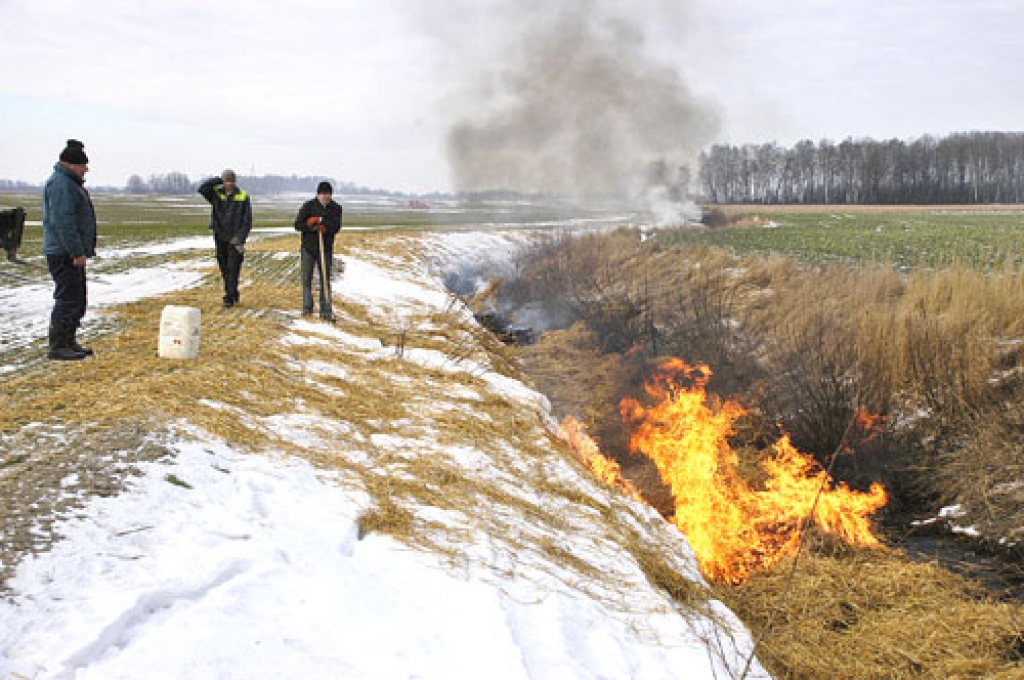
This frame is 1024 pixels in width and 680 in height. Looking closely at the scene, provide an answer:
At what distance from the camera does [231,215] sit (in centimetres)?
921

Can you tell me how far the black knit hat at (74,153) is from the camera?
20.4 ft

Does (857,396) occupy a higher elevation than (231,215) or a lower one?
lower

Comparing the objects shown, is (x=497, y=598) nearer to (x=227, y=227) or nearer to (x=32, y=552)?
(x=32, y=552)

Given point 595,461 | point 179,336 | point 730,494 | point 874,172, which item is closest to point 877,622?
point 730,494

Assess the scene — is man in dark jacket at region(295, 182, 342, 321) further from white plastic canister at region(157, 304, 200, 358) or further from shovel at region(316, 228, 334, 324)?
white plastic canister at region(157, 304, 200, 358)

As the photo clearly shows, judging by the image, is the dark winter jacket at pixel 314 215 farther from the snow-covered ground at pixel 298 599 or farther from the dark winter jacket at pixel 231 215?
the snow-covered ground at pixel 298 599

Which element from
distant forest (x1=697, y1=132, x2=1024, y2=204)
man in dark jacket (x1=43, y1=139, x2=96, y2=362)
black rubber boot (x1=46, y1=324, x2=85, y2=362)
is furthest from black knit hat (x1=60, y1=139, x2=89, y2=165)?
distant forest (x1=697, y1=132, x2=1024, y2=204)

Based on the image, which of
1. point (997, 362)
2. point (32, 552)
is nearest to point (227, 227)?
point (32, 552)

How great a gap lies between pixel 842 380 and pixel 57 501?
331 inches

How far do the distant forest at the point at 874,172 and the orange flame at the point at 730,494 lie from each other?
242ft

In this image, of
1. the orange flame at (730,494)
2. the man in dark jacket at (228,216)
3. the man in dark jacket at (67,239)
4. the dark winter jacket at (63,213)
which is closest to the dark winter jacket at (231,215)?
the man in dark jacket at (228,216)

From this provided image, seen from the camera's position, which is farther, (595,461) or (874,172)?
(874,172)

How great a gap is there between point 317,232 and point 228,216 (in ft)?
3.96

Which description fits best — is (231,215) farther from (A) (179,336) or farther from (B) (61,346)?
(B) (61,346)
